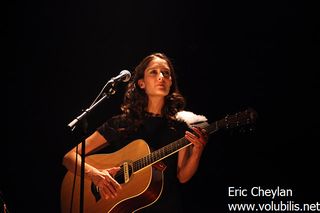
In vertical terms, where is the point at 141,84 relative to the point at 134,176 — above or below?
above

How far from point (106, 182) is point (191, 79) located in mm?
1107

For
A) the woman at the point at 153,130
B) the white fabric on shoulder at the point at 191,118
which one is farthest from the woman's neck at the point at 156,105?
the white fabric on shoulder at the point at 191,118

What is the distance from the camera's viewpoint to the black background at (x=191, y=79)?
9.87ft

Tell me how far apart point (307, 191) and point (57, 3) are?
267cm

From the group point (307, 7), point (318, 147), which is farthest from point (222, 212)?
point (307, 7)

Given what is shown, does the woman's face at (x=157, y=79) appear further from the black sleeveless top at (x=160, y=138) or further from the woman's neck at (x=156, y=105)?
the black sleeveless top at (x=160, y=138)

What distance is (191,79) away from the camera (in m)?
3.34

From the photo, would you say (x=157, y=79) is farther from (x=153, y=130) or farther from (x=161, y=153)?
(x=161, y=153)

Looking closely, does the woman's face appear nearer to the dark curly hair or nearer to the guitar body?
the dark curly hair

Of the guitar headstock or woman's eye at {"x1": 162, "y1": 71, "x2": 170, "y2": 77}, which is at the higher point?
woman's eye at {"x1": 162, "y1": 71, "x2": 170, "y2": 77}

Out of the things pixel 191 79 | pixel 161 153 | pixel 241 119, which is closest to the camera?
pixel 241 119

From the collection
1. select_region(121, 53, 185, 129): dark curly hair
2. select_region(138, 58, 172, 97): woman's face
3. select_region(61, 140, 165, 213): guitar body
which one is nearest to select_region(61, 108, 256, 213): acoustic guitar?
select_region(61, 140, 165, 213): guitar body

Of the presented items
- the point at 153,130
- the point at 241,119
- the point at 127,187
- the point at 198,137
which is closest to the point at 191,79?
the point at 153,130

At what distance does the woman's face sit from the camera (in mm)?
3025
